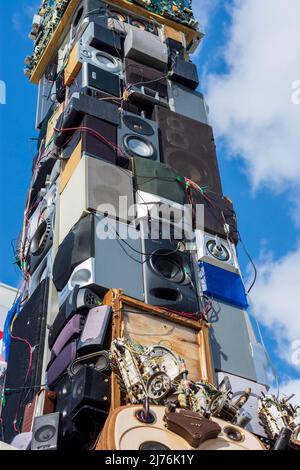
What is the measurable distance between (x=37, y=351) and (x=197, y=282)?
432 cm

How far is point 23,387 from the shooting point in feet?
50.0

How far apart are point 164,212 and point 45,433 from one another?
7583 mm

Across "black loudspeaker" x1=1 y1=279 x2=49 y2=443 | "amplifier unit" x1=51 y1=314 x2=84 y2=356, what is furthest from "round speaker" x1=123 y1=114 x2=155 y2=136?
"amplifier unit" x1=51 y1=314 x2=84 y2=356

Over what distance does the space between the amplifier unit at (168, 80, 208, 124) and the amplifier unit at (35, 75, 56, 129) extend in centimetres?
464

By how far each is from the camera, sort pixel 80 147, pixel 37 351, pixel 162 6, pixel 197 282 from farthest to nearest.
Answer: pixel 162 6, pixel 80 147, pixel 197 282, pixel 37 351

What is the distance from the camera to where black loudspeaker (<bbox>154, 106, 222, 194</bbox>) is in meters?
20.2

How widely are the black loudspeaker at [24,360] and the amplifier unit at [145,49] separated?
10330 mm

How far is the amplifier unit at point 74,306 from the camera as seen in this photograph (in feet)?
47.4

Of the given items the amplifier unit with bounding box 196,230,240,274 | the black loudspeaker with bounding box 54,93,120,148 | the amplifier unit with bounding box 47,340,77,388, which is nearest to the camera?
the amplifier unit with bounding box 47,340,77,388

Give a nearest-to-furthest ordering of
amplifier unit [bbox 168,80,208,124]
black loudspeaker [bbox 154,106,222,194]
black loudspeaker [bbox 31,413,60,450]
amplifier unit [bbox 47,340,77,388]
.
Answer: black loudspeaker [bbox 31,413,60,450], amplifier unit [bbox 47,340,77,388], black loudspeaker [bbox 154,106,222,194], amplifier unit [bbox 168,80,208,124]

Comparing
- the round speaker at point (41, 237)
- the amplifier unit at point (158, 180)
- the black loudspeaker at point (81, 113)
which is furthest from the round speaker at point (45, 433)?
the black loudspeaker at point (81, 113)

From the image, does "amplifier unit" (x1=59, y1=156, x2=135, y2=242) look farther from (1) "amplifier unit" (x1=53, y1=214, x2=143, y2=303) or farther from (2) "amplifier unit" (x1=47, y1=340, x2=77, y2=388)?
(2) "amplifier unit" (x1=47, y1=340, x2=77, y2=388)
